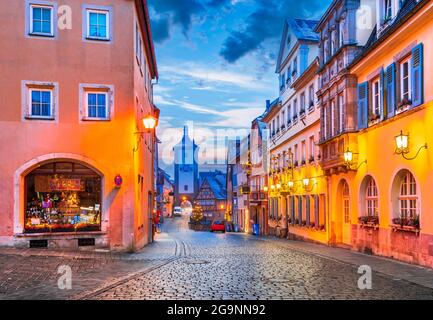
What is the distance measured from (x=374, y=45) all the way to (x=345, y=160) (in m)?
4.97

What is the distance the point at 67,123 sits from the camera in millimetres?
19031

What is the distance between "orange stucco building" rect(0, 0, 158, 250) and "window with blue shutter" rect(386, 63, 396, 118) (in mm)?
9428

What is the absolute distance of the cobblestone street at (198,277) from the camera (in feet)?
34.7

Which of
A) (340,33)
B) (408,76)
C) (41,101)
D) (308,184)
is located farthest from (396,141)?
(308,184)

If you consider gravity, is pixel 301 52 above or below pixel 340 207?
above

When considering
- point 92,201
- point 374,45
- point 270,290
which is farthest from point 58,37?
point 270,290

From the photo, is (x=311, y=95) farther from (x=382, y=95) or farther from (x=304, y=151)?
(x=382, y=95)

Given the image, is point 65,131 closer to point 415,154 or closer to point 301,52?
point 415,154

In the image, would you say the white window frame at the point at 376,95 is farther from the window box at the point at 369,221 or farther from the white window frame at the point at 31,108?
the white window frame at the point at 31,108

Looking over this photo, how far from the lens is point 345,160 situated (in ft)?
70.3

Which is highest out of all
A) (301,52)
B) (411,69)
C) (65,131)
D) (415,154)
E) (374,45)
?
(301,52)

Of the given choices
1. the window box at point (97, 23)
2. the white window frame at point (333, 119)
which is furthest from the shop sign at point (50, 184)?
the white window frame at point (333, 119)

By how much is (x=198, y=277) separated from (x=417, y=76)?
9098 millimetres
